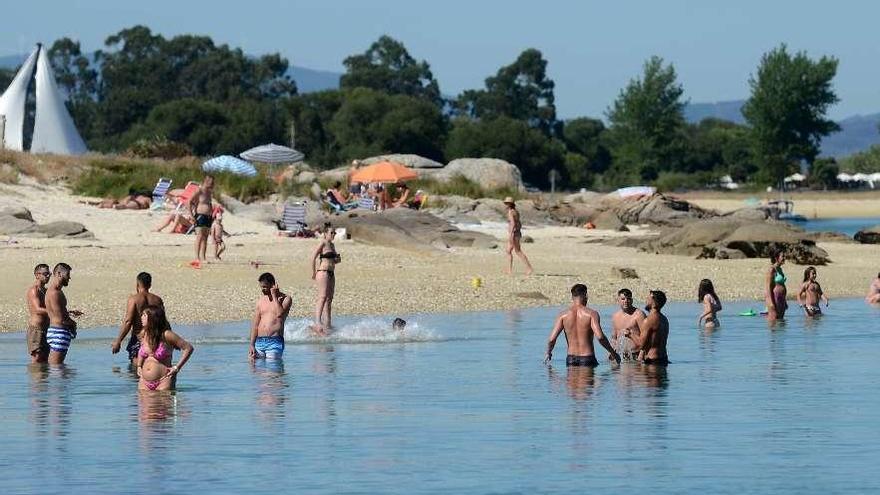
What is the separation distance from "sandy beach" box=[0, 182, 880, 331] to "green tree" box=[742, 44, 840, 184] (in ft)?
199

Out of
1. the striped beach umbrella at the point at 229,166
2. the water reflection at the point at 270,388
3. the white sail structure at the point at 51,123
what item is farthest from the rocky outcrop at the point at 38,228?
the white sail structure at the point at 51,123

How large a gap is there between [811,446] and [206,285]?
13.8 metres

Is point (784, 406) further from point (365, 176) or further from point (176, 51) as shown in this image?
point (176, 51)

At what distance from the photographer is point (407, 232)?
3572 centimetres

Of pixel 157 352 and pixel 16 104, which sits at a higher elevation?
pixel 16 104

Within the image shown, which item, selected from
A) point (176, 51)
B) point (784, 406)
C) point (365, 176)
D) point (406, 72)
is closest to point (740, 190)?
point (406, 72)

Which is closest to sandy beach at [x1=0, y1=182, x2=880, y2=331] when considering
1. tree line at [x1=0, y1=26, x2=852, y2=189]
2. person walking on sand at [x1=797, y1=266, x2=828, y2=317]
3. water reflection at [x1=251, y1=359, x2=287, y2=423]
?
person walking on sand at [x1=797, y1=266, x2=828, y2=317]

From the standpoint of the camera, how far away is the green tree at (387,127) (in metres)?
90.1

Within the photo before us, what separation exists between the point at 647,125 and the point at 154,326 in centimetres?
8848

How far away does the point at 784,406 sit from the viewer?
17078mm

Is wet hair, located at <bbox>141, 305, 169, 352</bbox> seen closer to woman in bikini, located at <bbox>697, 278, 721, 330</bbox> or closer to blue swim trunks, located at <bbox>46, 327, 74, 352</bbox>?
blue swim trunks, located at <bbox>46, 327, 74, 352</bbox>

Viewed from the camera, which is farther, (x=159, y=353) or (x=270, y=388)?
(x=270, y=388)

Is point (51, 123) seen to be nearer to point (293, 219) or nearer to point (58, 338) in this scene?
point (293, 219)

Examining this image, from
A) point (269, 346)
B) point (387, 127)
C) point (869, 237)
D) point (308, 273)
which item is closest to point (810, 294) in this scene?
point (308, 273)
